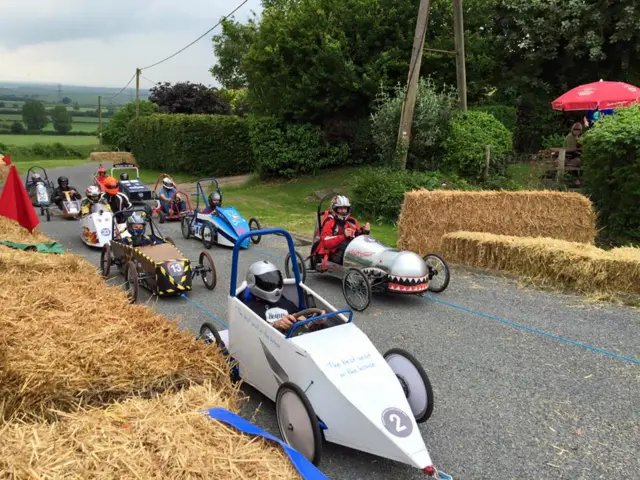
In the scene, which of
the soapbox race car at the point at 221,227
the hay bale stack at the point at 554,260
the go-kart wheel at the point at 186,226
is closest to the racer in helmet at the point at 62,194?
the go-kart wheel at the point at 186,226

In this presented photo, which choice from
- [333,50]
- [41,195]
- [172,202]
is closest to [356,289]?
[172,202]

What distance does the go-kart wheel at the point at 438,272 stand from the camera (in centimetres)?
841

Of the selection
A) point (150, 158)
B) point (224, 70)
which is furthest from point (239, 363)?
point (224, 70)

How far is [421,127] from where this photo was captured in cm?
1513

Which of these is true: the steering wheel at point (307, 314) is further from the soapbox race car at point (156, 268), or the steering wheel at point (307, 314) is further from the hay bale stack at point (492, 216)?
the hay bale stack at point (492, 216)

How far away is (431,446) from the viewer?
446 cm

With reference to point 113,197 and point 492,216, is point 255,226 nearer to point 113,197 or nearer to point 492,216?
point 113,197

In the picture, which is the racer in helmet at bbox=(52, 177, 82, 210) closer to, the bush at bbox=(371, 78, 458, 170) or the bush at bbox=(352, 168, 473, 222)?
the bush at bbox=(352, 168, 473, 222)

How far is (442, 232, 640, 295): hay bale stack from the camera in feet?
26.7

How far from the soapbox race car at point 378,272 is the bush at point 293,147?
1304 centimetres

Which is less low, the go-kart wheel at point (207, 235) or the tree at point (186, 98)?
the tree at point (186, 98)

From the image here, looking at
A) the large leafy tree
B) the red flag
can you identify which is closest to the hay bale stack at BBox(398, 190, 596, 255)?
the red flag

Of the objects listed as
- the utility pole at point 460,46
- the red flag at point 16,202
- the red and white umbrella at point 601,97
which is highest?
the utility pole at point 460,46

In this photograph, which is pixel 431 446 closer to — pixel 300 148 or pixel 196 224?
pixel 196 224
